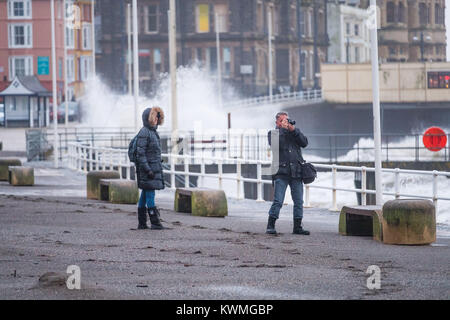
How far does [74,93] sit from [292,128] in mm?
87582

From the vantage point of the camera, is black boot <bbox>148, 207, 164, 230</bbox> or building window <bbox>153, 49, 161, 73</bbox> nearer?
black boot <bbox>148, 207, 164, 230</bbox>

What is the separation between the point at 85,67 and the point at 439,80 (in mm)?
33611

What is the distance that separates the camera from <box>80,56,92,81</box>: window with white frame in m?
106

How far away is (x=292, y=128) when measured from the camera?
16672 millimetres

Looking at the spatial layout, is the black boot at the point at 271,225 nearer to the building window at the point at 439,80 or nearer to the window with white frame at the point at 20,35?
the building window at the point at 439,80

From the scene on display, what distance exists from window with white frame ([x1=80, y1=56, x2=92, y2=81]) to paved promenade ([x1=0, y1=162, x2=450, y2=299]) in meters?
85.1

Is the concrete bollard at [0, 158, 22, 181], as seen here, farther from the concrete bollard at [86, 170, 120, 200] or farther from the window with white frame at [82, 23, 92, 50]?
the window with white frame at [82, 23, 92, 50]

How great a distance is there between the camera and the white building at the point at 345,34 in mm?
120562

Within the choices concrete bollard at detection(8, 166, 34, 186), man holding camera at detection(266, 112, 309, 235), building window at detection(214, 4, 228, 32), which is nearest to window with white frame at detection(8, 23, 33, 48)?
building window at detection(214, 4, 228, 32)

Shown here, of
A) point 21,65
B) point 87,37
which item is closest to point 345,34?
point 87,37
